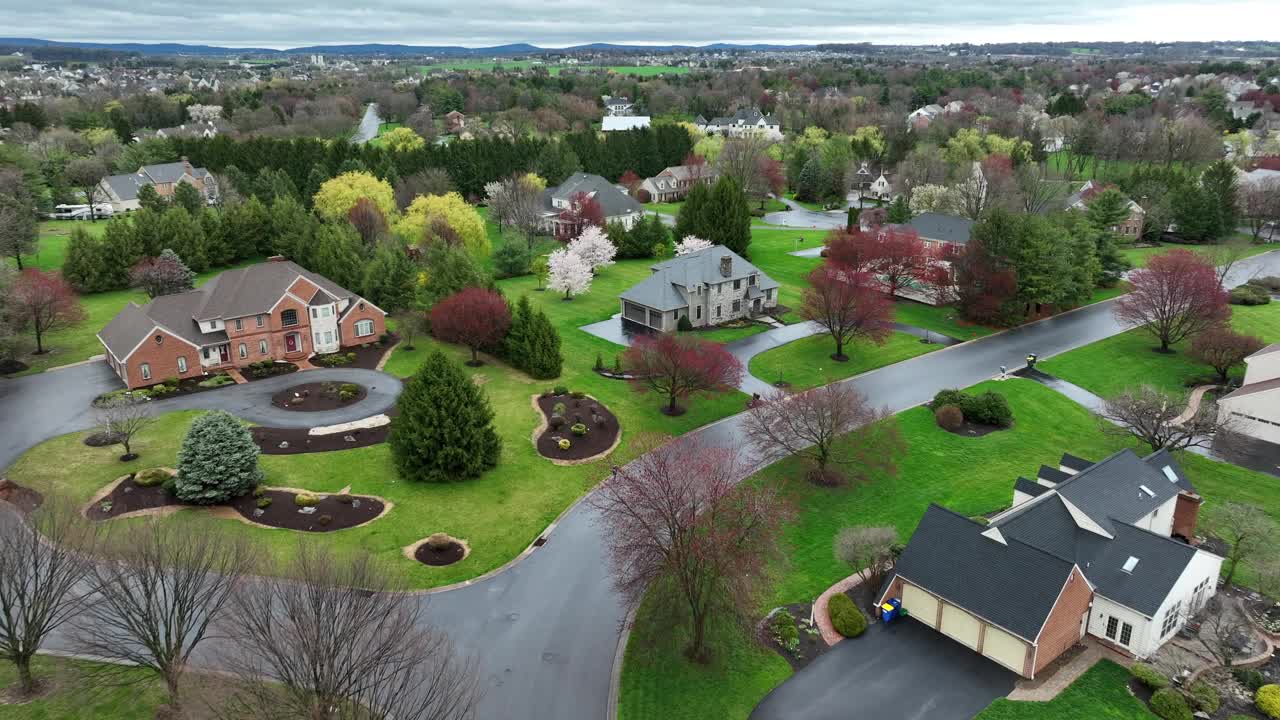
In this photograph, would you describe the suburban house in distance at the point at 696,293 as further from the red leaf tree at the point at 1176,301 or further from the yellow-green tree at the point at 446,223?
the red leaf tree at the point at 1176,301

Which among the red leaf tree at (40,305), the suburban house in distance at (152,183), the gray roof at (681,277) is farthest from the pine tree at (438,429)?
the suburban house in distance at (152,183)

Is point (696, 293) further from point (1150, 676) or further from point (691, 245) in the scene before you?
point (1150, 676)

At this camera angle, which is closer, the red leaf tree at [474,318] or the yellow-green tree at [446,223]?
the red leaf tree at [474,318]

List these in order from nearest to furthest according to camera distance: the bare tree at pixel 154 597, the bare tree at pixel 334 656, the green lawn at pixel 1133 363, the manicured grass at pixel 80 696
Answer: the bare tree at pixel 334 656 < the bare tree at pixel 154 597 < the manicured grass at pixel 80 696 < the green lawn at pixel 1133 363

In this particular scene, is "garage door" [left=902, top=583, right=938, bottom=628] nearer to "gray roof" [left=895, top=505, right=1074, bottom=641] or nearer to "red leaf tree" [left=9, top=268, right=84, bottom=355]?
"gray roof" [left=895, top=505, right=1074, bottom=641]

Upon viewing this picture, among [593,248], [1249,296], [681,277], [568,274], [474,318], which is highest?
[681,277]

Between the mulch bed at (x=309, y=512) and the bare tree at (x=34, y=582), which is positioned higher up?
the bare tree at (x=34, y=582)

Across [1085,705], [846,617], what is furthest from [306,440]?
[1085,705]

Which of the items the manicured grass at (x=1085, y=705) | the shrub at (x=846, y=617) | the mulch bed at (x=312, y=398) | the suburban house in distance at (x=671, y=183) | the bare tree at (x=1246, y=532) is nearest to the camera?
the manicured grass at (x=1085, y=705)
